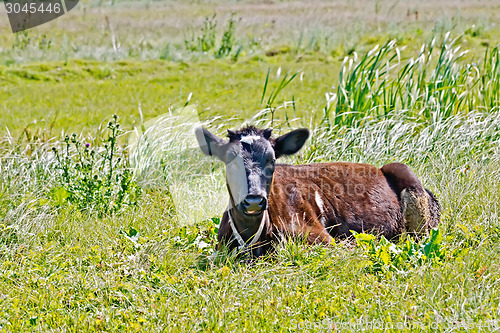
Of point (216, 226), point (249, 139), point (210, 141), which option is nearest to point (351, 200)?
point (216, 226)

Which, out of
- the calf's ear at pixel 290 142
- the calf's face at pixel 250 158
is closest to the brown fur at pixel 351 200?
the calf's ear at pixel 290 142

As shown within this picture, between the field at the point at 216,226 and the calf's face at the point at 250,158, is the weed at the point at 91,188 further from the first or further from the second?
the calf's face at the point at 250,158

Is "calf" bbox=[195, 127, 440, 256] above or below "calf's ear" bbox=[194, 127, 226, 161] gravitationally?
below

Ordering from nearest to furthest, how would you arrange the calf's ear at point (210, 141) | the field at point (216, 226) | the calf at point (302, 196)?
the field at point (216, 226), the calf at point (302, 196), the calf's ear at point (210, 141)

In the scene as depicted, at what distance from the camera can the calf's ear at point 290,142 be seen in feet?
17.3

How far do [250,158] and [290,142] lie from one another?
2.05 feet

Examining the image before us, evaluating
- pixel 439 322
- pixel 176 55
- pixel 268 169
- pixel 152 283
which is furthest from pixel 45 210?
pixel 176 55

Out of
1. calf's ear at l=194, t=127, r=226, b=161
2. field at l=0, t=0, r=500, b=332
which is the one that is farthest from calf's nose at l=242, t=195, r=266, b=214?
calf's ear at l=194, t=127, r=226, b=161

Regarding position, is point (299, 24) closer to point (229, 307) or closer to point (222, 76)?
point (222, 76)

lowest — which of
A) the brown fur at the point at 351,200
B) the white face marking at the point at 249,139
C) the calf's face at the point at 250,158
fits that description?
the brown fur at the point at 351,200

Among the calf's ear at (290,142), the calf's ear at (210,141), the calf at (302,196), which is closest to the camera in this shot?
the calf at (302,196)

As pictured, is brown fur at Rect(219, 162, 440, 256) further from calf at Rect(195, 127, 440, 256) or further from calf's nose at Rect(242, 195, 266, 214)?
calf's nose at Rect(242, 195, 266, 214)

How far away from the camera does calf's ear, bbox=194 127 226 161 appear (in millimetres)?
5148

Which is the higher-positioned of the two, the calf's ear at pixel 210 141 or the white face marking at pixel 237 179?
the calf's ear at pixel 210 141
